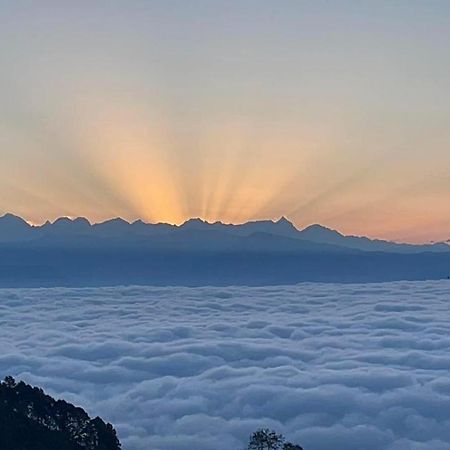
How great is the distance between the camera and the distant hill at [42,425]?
45541 millimetres

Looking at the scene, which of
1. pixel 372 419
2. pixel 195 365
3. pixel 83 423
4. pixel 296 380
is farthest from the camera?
pixel 195 365

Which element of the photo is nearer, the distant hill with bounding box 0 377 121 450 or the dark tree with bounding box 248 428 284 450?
the distant hill with bounding box 0 377 121 450

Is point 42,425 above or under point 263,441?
above

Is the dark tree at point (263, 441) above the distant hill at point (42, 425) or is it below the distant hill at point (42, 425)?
below

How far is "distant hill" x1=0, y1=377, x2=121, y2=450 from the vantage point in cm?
4554

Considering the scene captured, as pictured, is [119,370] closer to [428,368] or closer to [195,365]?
[195,365]

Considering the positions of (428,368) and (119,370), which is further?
(119,370)

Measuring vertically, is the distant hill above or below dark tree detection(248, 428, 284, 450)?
above

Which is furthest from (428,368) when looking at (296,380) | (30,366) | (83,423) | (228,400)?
(83,423)

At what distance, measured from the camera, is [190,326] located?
152 meters

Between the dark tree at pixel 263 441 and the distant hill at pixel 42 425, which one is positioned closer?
the distant hill at pixel 42 425

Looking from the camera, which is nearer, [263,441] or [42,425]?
[42,425]

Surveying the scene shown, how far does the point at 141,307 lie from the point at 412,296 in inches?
2636

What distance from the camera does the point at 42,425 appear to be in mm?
50031
